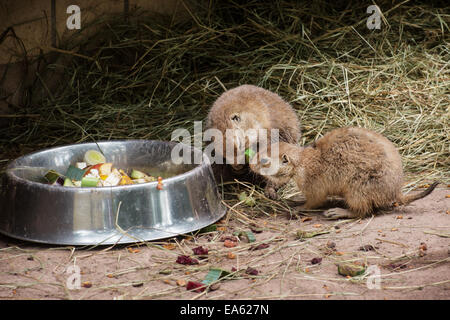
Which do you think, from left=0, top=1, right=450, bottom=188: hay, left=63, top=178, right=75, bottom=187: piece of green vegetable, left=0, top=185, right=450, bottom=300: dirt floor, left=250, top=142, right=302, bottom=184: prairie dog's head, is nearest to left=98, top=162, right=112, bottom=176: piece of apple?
left=63, top=178, right=75, bottom=187: piece of green vegetable

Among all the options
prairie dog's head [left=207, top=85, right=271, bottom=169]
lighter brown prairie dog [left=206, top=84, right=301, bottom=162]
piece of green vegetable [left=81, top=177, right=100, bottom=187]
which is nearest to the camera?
piece of green vegetable [left=81, top=177, right=100, bottom=187]

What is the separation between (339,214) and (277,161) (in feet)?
2.19

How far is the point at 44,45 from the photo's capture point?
6.75 meters

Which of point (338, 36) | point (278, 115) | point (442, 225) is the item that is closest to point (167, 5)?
point (338, 36)

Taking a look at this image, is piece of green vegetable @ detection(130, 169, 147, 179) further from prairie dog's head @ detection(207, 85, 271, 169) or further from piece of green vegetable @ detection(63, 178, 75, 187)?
prairie dog's head @ detection(207, 85, 271, 169)

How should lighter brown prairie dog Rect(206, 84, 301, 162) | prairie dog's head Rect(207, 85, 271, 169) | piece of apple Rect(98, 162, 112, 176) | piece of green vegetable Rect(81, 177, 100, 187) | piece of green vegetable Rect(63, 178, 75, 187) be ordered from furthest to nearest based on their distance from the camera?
Answer: lighter brown prairie dog Rect(206, 84, 301, 162) < prairie dog's head Rect(207, 85, 271, 169) < piece of apple Rect(98, 162, 112, 176) < piece of green vegetable Rect(63, 178, 75, 187) < piece of green vegetable Rect(81, 177, 100, 187)

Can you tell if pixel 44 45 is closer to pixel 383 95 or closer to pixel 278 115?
pixel 278 115

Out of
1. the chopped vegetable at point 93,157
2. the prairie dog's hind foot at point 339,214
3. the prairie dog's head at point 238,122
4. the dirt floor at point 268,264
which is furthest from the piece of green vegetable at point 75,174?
the prairie dog's hind foot at point 339,214

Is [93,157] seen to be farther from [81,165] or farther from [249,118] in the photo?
[249,118]

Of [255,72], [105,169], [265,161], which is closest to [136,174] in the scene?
[105,169]

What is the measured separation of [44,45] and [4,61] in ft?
1.70

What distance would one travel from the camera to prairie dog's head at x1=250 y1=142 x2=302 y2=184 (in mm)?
4902

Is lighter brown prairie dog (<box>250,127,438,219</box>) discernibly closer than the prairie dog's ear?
Yes

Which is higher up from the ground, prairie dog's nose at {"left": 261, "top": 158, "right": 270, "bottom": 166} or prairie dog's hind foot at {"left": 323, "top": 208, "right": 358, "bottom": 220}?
prairie dog's nose at {"left": 261, "top": 158, "right": 270, "bottom": 166}
